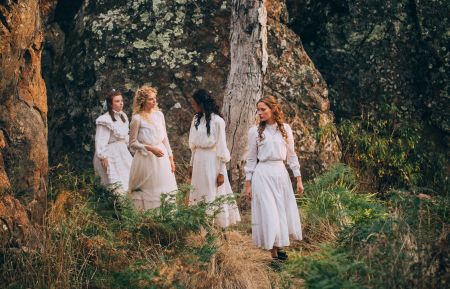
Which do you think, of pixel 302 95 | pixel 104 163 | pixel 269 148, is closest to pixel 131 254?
pixel 269 148

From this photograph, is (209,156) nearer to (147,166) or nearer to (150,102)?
(147,166)

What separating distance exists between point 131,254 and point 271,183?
74.9 inches

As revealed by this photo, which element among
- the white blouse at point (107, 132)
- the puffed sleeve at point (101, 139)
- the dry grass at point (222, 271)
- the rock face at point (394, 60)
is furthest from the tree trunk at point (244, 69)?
the rock face at point (394, 60)

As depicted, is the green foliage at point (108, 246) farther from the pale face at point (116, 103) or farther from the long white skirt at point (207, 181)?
the pale face at point (116, 103)

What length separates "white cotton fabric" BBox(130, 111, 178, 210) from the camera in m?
Result: 10.2

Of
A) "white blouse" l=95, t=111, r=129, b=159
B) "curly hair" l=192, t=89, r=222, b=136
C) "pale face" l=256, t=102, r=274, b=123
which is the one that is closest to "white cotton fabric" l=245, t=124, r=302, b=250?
"pale face" l=256, t=102, r=274, b=123

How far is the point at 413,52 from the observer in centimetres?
1420

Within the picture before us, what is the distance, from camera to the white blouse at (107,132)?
1088 cm

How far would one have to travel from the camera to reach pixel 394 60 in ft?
46.2

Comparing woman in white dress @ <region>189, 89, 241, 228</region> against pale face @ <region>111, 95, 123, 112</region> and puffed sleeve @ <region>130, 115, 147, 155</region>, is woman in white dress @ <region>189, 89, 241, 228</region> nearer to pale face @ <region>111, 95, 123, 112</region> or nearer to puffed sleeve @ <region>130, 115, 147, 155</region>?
puffed sleeve @ <region>130, 115, 147, 155</region>

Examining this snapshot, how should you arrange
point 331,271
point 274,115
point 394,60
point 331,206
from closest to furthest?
point 331,271, point 274,115, point 331,206, point 394,60

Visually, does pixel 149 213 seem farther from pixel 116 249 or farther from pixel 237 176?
pixel 237 176

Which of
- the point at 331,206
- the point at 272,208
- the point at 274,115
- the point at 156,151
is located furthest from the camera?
the point at 331,206

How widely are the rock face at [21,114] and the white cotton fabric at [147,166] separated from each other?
1870 millimetres
